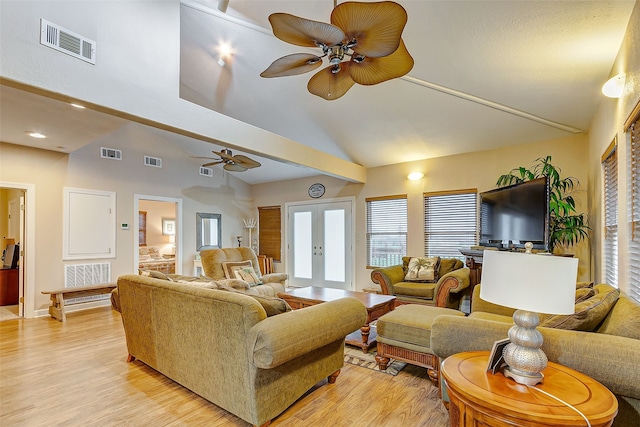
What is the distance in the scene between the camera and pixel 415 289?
14.6ft

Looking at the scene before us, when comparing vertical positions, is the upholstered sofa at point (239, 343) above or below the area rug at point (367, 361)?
above

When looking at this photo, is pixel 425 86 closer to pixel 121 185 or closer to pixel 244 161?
pixel 244 161

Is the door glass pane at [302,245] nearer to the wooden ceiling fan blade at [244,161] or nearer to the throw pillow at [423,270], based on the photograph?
the wooden ceiling fan blade at [244,161]

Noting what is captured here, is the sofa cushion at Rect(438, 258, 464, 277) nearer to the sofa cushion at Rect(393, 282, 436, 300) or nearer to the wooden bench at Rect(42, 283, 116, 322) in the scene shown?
the sofa cushion at Rect(393, 282, 436, 300)

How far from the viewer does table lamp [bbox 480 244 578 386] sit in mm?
1301

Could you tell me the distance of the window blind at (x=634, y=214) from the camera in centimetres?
203

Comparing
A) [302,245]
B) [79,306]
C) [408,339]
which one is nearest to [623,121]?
[408,339]

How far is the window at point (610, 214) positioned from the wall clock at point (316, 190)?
184 inches

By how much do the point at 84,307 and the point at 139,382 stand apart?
346 cm

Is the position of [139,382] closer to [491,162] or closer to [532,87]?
[532,87]

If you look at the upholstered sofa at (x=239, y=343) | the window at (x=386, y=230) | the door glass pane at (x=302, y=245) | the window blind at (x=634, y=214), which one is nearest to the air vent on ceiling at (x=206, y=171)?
the door glass pane at (x=302, y=245)

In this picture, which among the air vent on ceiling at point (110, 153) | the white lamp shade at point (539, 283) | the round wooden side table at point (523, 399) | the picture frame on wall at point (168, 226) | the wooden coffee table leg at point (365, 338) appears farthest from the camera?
the picture frame on wall at point (168, 226)

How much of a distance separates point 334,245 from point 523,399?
18.2ft

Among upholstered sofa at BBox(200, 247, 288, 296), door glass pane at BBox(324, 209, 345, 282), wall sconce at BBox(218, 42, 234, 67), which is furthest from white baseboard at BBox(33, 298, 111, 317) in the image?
wall sconce at BBox(218, 42, 234, 67)
